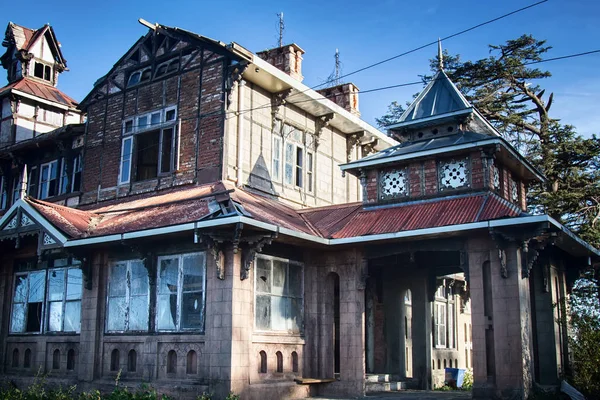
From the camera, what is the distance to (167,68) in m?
21.8

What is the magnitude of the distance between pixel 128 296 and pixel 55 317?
3.36 m

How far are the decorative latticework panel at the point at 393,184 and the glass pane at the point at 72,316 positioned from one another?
948cm

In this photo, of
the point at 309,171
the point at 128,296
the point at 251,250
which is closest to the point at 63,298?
the point at 128,296

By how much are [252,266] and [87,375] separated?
18.9 ft

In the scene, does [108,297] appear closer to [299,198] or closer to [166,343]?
[166,343]

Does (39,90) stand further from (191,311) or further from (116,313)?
(191,311)

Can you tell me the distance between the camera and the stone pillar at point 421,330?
867 inches

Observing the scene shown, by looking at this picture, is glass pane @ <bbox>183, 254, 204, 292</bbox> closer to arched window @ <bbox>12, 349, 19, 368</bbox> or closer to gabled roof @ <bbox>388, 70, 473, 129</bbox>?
gabled roof @ <bbox>388, 70, 473, 129</bbox>

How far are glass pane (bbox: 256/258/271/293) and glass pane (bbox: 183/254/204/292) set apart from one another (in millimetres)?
1445

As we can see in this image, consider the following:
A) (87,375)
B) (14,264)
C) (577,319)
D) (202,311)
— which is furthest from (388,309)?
(14,264)

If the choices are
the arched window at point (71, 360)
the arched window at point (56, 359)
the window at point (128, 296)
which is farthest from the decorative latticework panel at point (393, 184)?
the arched window at point (56, 359)

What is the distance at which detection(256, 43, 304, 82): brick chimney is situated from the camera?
2364cm

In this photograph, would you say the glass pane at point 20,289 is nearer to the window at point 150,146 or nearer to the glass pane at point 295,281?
the window at point 150,146

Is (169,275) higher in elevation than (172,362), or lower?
higher
